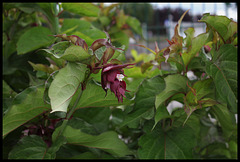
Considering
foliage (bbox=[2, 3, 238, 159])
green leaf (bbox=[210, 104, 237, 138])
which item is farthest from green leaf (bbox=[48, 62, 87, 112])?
green leaf (bbox=[210, 104, 237, 138])

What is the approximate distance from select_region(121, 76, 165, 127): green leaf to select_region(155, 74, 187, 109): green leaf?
0.04 m

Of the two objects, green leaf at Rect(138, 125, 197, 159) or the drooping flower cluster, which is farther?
green leaf at Rect(138, 125, 197, 159)

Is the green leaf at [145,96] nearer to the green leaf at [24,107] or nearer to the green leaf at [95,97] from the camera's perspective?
the green leaf at [95,97]

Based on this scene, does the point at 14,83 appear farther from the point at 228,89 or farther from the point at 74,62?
the point at 228,89

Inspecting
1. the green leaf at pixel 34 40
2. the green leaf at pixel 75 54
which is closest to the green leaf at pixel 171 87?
the green leaf at pixel 75 54

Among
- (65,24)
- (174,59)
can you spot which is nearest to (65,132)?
(174,59)

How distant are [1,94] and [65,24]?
331 millimetres

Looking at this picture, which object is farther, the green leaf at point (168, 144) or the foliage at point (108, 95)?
the green leaf at point (168, 144)

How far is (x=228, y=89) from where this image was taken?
1.87ft

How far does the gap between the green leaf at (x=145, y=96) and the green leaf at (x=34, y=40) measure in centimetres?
30

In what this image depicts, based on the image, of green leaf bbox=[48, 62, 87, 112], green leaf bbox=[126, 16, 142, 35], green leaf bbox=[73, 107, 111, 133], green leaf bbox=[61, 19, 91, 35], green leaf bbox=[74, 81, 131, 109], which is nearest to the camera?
green leaf bbox=[48, 62, 87, 112]

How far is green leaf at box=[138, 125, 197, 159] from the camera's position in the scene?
2.09 ft

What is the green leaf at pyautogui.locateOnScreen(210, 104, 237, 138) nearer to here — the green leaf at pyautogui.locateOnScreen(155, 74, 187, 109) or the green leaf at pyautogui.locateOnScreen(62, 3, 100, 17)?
the green leaf at pyautogui.locateOnScreen(155, 74, 187, 109)

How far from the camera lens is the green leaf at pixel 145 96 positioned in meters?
0.63
